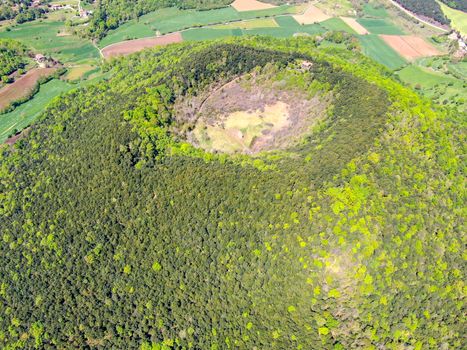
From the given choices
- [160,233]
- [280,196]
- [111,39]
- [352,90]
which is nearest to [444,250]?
[280,196]

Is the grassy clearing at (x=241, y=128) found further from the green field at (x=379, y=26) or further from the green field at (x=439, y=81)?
the green field at (x=379, y=26)

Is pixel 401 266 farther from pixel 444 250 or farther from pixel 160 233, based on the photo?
pixel 160 233

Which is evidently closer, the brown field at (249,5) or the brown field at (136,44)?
the brown field at (136,44)

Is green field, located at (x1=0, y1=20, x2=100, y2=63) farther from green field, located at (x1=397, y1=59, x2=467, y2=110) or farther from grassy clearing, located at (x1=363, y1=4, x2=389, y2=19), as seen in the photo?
grassy clearing, located at (x1=363, y1=4, x2=389, y2=19)

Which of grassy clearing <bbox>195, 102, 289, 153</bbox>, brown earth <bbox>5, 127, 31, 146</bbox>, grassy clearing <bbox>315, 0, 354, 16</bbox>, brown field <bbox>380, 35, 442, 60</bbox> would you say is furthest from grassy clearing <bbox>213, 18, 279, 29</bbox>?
brown earth <bbox>5, 127, 31, 146</bbox>

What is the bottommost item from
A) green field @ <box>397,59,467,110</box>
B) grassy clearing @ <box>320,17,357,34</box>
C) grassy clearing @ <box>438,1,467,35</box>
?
green field @ <box>397,59,467,110</box>

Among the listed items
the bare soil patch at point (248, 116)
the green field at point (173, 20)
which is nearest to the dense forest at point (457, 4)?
the green field at point (173, 20)
